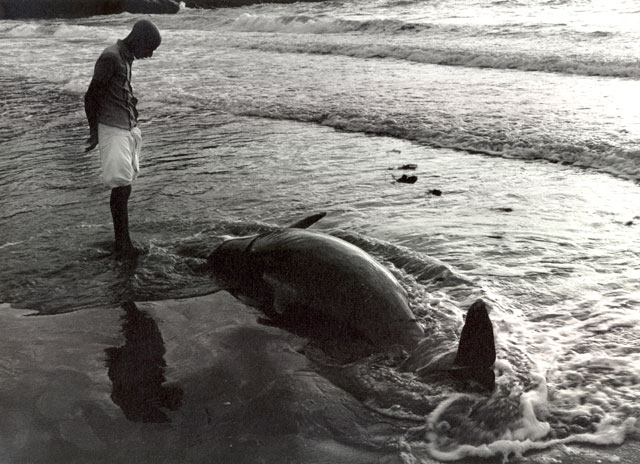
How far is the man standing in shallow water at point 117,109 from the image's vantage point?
18.5ft

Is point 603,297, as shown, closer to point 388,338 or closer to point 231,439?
point 388,338

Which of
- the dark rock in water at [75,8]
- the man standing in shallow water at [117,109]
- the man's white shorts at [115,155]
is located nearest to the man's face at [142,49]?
the man standing in shallow water at [117,109]

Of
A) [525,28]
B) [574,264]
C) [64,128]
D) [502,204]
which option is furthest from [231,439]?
[525,28]

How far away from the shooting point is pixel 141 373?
4078 millimetres

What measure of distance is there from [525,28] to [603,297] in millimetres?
18743

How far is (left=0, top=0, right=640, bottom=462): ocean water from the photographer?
3627mm

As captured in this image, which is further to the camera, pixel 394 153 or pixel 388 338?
pixel 394 153

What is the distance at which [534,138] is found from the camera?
9.31 metres

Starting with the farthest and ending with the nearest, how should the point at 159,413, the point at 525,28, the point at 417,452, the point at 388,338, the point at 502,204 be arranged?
1. the point at 525,28
2. the point at 502,204
3. the point at 388,338
4. the point at 159,413
5. the point at 417,452

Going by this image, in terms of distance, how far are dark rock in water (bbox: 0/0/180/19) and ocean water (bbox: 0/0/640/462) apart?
3343cm

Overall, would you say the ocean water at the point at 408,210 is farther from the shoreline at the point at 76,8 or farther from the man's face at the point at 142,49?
the shoreline at the point at 76,8

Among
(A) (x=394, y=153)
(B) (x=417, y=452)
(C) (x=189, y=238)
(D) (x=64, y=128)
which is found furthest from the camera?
(D) (x=64, y=128)

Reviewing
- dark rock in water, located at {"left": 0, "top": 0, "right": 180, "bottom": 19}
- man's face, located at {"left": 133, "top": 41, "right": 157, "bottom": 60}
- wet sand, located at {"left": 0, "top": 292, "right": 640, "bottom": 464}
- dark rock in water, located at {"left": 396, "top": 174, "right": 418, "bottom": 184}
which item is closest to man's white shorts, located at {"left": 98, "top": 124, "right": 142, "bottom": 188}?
man's face, located at {"left": 133, "top": 41, "right": 157, "bottom": 60}

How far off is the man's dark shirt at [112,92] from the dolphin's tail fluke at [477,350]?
3384 millimetres
